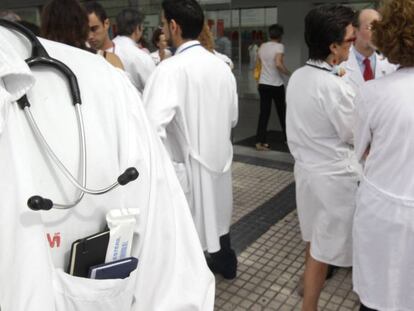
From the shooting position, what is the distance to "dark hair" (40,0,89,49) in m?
2.21

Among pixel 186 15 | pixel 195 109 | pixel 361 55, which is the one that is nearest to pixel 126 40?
pixel 186 15

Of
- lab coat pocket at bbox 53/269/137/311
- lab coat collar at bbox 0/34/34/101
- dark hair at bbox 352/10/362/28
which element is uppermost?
lab coat collar at bbox 0/34/34/101

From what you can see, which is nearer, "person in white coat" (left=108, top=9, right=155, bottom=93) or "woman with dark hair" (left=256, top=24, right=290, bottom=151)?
"person in white coat" (left=108, top=9, right=155, bottom=93)

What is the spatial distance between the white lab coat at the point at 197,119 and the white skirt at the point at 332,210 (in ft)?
1.71

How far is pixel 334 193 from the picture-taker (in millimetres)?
2369

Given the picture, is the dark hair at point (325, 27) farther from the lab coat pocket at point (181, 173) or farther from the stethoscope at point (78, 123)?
the stethoscope at point (78, 123)

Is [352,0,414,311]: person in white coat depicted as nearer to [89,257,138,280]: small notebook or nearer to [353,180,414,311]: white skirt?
[353,180,414,311]: white skirt

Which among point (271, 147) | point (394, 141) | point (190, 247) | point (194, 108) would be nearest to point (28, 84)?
point (190, 247)

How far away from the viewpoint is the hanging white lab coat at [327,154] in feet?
7.47

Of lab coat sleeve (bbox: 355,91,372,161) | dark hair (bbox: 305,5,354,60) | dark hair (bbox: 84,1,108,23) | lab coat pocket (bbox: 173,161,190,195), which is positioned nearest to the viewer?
lab coat sleeve (bbox: 355,91,372,161)

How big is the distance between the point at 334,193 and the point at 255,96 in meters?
8.65

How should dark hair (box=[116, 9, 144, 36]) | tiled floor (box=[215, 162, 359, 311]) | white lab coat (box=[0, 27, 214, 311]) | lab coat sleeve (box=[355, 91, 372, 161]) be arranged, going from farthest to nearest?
dark hair (box=[116, 9, 144, 36]) < tiled floor (box=[215, 162, 359, 311]) < lab coat sleeve (box=[355, 91, 372, 161]) < white lab coat (box=[0, 27, 214, 311])

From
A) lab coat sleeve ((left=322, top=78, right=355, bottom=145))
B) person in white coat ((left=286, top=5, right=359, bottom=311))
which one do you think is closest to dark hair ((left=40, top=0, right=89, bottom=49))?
person in white coat ((left=286, top=5, right=359, bottom=311))

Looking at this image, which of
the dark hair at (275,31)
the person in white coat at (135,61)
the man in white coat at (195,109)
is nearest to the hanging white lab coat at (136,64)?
the person in white coat at (135,61)
